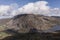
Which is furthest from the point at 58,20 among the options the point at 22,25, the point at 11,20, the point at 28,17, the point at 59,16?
the point at 11,20

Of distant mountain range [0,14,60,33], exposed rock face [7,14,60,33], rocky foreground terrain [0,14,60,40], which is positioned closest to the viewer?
rocky foreground terrain [0,14,60,40]

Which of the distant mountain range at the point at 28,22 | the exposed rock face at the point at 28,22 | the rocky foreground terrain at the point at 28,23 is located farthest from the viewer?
the exposed rock face at the point at 28,22

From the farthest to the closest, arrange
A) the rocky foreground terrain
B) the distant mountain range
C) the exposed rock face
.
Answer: the exposed rock face
the distant mountain range
the rocky foreground terrain

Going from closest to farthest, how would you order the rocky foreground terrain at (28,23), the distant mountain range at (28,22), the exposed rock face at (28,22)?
1. the rocky foreground terrain at (28,23)
2. the distant mountain range at (28,22)
3. the exposed rock face at (28,22)

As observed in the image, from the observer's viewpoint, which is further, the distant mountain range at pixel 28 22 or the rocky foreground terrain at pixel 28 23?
the distant mountain range at pixel 28 22

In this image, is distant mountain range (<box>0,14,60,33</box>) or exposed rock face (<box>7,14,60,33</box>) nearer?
distant mountain range (<box>0,14,60,33</box>)

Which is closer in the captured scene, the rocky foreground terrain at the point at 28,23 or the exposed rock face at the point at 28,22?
the rocky foreground terrain at the point at 28,23

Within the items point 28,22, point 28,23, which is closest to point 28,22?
point 28,22

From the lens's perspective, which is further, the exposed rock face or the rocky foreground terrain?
the exposed rock face
